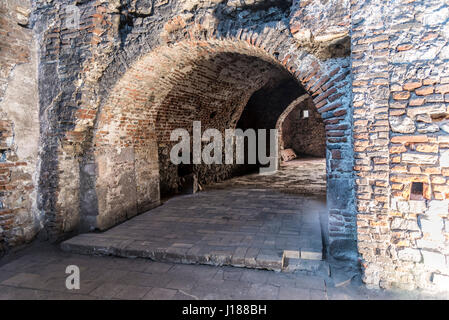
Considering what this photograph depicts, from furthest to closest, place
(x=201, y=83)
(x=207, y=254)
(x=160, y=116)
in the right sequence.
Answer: (x=201, y=83) < (x=160, y=116) < (x=207, y=254)

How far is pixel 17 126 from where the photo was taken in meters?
3.86

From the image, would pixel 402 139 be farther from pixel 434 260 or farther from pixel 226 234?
pixel 226 234

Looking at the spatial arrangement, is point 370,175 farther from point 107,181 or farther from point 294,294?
point 107,181

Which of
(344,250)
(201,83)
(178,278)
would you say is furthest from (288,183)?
(178,278)

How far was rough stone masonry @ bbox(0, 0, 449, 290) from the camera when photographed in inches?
102

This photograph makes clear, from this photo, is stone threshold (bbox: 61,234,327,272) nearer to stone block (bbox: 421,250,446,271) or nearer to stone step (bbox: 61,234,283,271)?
stone step (bbox: 61,234,283,271)

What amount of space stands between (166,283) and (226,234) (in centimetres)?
120

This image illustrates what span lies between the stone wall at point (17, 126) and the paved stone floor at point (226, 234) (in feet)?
2.52

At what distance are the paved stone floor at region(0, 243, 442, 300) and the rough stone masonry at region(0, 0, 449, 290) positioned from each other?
0.43 m

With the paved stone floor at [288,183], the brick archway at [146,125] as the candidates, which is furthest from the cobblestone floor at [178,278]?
the paved stone floor at [288,183]

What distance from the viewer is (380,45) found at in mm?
2660

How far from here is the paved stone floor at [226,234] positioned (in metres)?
3.18

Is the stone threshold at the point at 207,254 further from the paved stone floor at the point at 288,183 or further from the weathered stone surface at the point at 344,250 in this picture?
the paved stone floor at the point at 288,183

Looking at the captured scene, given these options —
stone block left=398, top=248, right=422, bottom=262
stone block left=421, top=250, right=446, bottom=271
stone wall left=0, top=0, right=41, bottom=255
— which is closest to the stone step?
stone wall left=0, top=0, right=41, bottom=255
